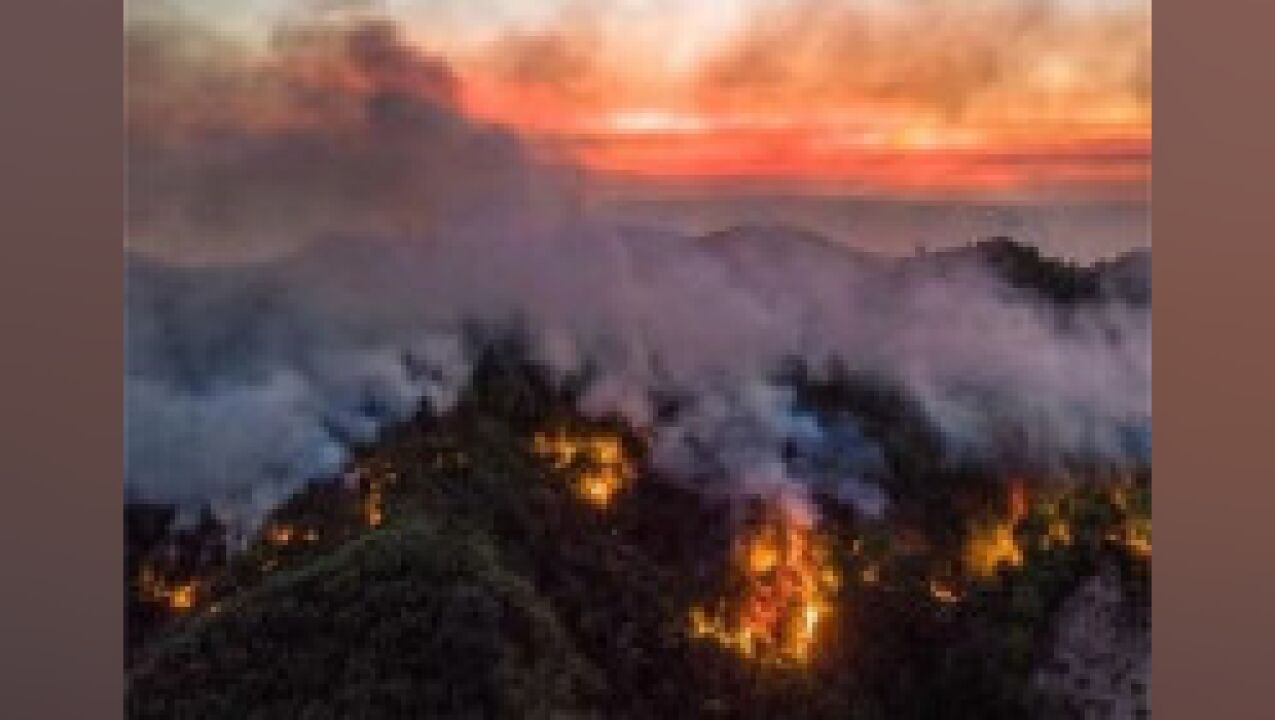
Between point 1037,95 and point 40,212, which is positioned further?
point 1037,95

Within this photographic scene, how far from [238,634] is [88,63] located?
1040 millimetres

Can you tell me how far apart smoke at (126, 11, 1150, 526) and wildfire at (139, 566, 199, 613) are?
5.9 inches

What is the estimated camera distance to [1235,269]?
2.93 m

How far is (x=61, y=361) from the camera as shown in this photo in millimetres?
2947

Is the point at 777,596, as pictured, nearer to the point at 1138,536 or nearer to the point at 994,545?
the point at 994,545

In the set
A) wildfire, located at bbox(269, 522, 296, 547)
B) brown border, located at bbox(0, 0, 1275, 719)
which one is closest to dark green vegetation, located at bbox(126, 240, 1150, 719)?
wildfire, located at bbox(269, 522, 296, 547)

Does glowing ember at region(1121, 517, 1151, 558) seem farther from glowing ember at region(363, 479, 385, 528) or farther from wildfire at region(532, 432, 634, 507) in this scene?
glowing ember at region(363, 479, 385, 528)

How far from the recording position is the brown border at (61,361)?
2.91 meters

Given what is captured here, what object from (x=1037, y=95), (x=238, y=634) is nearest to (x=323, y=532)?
(x=238, y=634)

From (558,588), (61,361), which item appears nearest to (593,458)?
(558,588)

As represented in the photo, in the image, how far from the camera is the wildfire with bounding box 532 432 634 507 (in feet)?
10.5

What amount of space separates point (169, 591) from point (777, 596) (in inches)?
43.5

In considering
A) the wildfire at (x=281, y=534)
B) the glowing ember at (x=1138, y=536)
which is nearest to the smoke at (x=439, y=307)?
the wildfire at (x=281, y=534)

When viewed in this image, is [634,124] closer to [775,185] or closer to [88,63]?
[775,185]
